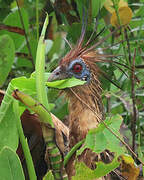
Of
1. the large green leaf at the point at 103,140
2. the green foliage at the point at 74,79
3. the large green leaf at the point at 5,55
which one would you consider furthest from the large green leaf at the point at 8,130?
the large green leaf at the point at 5,55

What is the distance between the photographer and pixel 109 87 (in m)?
2.21

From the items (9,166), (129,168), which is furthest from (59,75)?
(9,166)

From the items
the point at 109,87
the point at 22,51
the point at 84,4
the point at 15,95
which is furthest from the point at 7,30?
the point at 15,95

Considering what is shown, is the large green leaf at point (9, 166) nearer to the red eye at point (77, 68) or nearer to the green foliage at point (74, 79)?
the green foliage at point (74, 79)

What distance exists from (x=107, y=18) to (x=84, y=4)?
2.52ft

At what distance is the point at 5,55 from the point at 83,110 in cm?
42

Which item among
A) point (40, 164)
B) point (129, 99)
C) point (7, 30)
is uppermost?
point (7, 30)

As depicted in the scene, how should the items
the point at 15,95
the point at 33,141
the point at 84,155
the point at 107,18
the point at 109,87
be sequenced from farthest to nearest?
the point at 107,18
the point at 109,87
the point at 33,141
the point at 84,155
the point at 15,95

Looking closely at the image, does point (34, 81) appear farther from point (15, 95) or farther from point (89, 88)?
point (89, 88)

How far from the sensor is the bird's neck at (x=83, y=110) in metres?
1.86

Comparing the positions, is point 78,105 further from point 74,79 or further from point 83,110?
point 74,79

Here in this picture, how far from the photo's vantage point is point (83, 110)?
6.26 ft

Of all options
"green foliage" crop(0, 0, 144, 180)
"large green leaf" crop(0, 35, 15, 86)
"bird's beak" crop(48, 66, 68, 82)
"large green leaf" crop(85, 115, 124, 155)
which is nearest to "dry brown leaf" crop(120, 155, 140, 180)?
"green foliage" crop(0, 0, 144, 180)

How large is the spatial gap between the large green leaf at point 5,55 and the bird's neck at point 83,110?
311 millimetres
